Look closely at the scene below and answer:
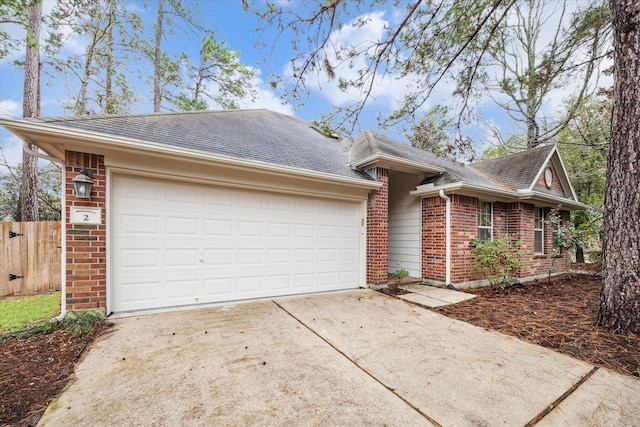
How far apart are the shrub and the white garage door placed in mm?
3318

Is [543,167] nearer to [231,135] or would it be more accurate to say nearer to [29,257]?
[231,135]

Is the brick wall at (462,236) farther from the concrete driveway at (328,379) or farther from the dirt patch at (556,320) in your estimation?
the concrete driveway at (328,379)

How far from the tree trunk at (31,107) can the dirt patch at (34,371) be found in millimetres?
6273

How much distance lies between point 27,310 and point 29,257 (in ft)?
6.70

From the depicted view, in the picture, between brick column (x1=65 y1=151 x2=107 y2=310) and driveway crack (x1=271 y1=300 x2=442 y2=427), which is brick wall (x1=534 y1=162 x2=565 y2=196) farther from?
brick column (x1=65 y1=151 x2=107 y2=310)

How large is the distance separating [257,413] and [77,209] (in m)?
3.80

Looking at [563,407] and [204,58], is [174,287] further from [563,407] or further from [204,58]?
[204,58]

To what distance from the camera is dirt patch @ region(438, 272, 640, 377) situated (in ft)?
9.92

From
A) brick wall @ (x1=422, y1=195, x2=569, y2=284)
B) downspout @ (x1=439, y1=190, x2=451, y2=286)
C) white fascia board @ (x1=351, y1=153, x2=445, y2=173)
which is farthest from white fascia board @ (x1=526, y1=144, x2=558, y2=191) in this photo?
white fascia board @ (x1=351, y1=153, x2=445, y2=173)

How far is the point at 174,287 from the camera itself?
4355 millimetres

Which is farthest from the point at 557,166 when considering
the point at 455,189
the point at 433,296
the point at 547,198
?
the point at 433,296

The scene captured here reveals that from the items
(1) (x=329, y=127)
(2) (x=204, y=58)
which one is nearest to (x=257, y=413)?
(1) (x=329, y=127)

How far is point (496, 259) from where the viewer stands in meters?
6.66

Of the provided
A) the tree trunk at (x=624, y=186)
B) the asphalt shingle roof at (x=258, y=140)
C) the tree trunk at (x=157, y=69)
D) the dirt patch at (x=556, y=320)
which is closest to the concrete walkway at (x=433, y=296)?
the dirt patch at (x=556, y=320)
